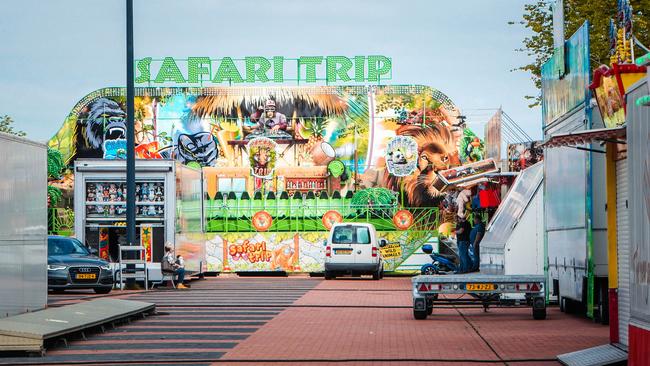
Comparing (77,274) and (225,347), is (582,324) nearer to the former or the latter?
(225,347)

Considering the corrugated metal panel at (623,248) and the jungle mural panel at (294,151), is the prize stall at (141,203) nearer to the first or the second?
the jungle mural panel at (294,151)

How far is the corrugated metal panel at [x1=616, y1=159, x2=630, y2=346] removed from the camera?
13.1 m

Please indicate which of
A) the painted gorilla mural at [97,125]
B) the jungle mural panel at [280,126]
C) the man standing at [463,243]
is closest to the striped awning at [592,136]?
the man standing at [463,243]

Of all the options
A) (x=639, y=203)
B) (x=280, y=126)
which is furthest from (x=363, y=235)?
(x=639, y=203)

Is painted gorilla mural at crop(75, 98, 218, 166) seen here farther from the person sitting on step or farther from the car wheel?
the person sitting on step

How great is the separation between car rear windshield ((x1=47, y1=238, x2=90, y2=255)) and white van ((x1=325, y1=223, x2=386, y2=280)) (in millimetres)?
9782

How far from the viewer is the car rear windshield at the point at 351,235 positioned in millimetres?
39562

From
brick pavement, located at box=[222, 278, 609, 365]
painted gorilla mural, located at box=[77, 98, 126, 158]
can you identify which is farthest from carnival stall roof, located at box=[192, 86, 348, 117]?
brick pavement, located at box=[222, 278, 609, 365]

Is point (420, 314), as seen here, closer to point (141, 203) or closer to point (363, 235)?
point (141, 203)

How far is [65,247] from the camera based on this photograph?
3173cm

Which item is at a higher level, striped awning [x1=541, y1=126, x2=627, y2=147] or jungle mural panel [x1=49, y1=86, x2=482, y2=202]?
jungle mural panel [x1=49, y1=86, x2=482, y2=202]

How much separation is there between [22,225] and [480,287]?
25.0ft

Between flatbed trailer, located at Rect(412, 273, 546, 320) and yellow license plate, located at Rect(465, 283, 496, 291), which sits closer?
flatbed trailer, located at Rect(412, 273, 546, 320)

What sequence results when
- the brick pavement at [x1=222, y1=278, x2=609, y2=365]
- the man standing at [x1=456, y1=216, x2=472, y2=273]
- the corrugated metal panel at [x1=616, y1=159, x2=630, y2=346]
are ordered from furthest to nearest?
the man standing at [x1=456, y1=216, x2=472, y2=273]
the brick pavement at [x1=222, y1=278, x2=609, y2=365]
the corrugated metal panel at [x1=616, y1=159, x2=630, y2=346]
